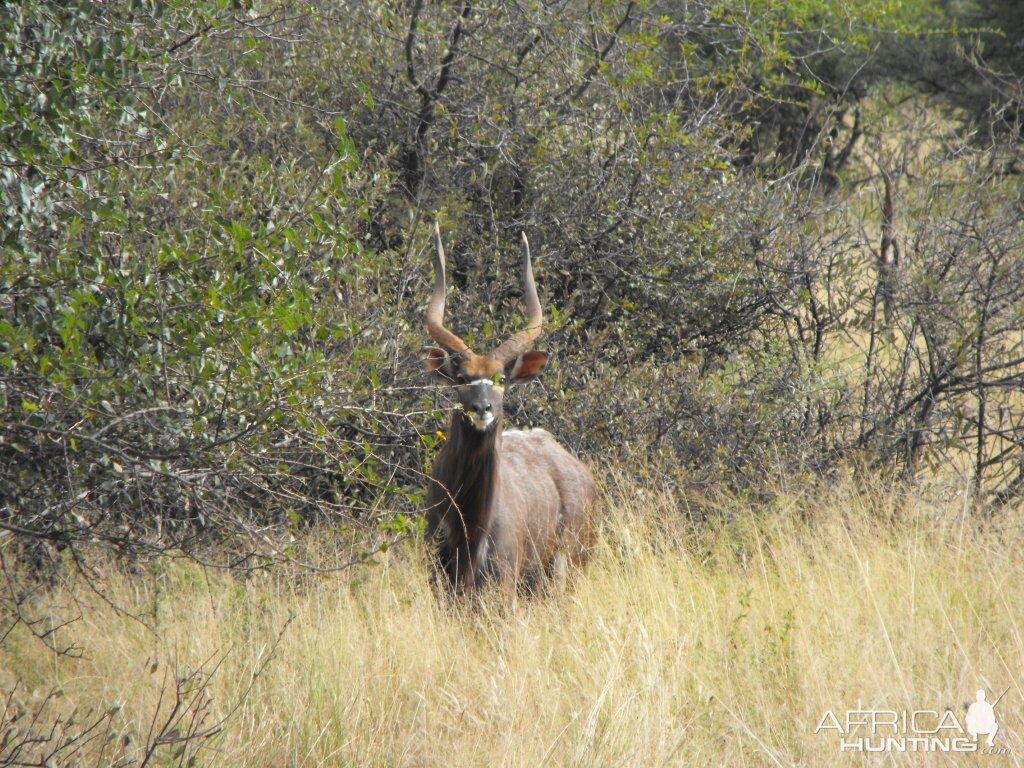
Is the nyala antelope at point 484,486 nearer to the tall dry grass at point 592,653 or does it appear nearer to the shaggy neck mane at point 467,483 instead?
the shaggy neck mane at point 467,483

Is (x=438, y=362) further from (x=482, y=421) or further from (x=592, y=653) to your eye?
(x=592, y=653)

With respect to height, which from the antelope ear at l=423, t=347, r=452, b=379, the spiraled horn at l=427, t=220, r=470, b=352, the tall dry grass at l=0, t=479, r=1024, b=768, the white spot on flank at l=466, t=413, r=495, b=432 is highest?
the spiraled horn at l=427, t=220, r=470, b=352

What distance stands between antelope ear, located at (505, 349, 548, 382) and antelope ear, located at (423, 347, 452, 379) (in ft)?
1.22

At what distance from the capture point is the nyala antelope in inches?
241

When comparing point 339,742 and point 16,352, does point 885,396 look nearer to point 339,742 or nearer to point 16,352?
point 339,742

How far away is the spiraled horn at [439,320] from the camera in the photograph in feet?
20.3

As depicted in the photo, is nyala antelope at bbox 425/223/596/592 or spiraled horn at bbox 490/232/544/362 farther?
spiraled horn at bbox 490/232/544/362

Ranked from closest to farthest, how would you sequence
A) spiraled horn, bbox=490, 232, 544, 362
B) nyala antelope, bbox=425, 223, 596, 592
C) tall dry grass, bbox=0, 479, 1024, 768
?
tall dry grass, bbox=0, 479, 1024, 768, nyala antelope, bbox=425, 223, 596, 592, spiraled horn, bbox=490, 232, 544, 362

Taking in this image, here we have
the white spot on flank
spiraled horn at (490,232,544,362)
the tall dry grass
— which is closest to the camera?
the tall dry grass

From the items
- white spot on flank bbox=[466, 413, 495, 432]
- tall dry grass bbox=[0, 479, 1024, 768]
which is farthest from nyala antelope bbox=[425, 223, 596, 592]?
tall dry grass bbox=[0, 479, 1024, 768]

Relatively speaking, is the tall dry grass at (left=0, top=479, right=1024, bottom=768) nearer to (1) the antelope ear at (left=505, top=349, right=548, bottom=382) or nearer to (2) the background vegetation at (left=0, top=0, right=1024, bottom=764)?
(2) the background vegetation at (left=0, top=0, right=1024, bottom=764)

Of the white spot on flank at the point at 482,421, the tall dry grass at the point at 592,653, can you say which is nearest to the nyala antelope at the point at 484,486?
the white spot on flank at the point at 482,421

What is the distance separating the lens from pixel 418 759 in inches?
174

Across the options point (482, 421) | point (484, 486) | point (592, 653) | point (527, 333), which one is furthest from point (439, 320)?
point (592, 653)
